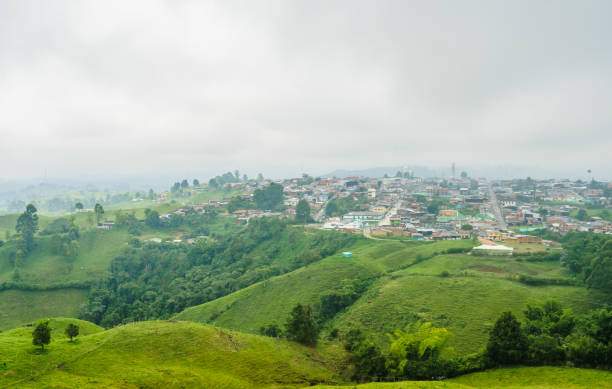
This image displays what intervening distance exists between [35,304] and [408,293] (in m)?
69.2

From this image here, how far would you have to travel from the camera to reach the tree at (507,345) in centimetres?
2595

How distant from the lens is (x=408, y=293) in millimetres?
44594

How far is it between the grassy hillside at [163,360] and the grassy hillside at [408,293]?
1274cm

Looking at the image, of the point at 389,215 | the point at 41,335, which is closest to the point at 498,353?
the point at 41,335

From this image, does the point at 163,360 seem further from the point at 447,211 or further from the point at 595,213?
the point at 595,213

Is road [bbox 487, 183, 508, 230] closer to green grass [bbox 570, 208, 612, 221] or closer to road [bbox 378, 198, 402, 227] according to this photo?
green grass [bbox 570, 208, 612, 221]

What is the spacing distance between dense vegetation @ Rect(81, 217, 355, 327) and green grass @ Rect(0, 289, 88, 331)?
11.7 ft

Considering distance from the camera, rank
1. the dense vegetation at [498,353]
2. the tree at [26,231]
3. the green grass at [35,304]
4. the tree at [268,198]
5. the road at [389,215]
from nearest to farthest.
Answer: the dense vegetation at [498,353], the green grass at [35,304], the tree at [26,231], the road at [389,215], the tree at [268,198]

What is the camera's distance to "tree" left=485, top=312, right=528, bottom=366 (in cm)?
2595

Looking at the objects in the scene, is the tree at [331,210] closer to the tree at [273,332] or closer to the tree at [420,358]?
the tree at [273,332]

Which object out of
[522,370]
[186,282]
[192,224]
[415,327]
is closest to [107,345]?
[415,327]

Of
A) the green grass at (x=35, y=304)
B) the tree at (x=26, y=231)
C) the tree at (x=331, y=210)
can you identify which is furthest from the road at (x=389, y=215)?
the tree at (x=26, y=231)

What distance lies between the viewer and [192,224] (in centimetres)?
10800

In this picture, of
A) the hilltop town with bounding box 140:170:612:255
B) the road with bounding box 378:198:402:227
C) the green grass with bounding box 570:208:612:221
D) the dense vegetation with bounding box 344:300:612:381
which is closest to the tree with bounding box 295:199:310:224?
the hilltop town with bounding box 140:170:612:255
